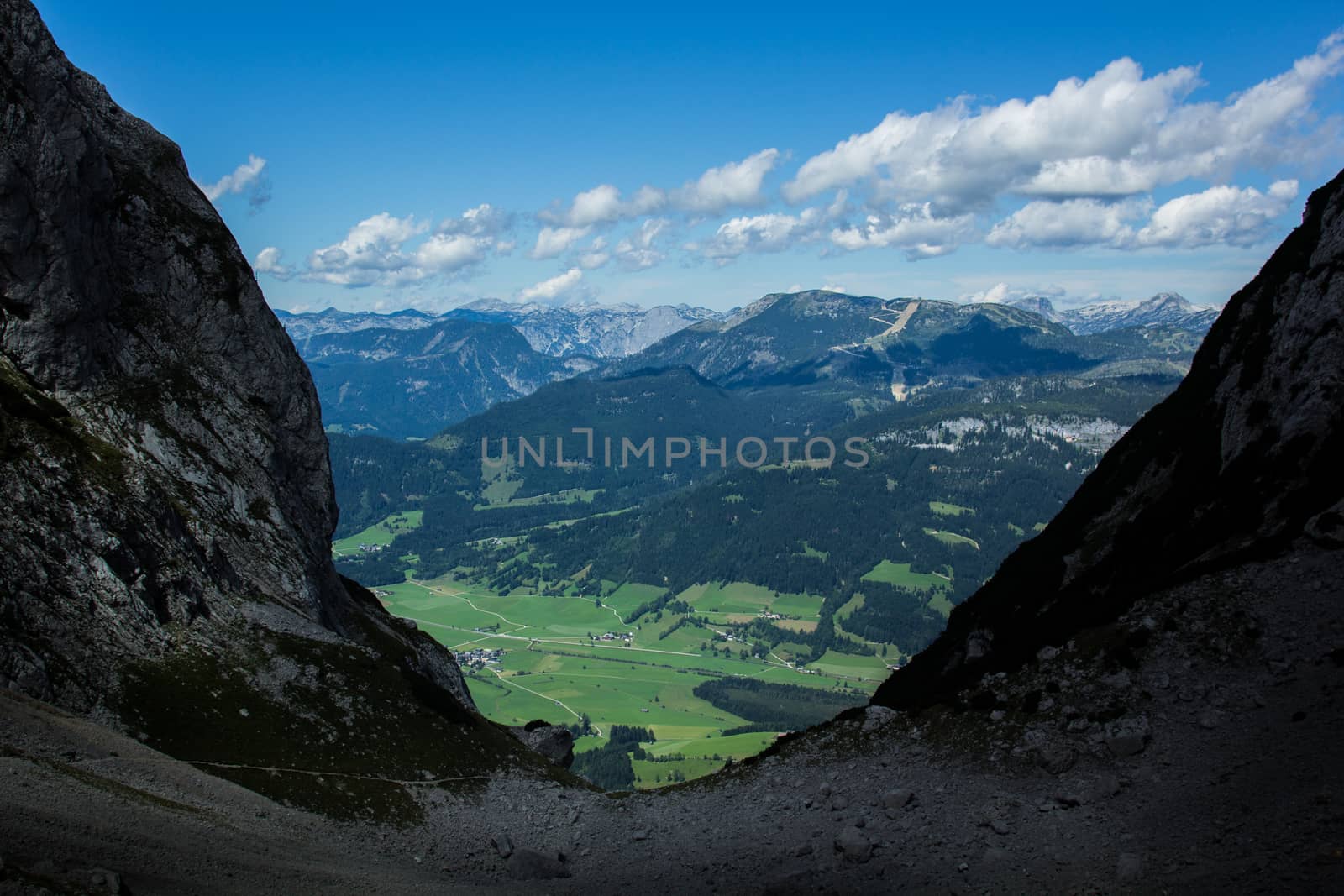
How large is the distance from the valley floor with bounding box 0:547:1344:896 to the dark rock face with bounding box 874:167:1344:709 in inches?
103

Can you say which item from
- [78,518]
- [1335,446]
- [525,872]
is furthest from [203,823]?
[1335,446]

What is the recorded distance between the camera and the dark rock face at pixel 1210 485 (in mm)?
38750

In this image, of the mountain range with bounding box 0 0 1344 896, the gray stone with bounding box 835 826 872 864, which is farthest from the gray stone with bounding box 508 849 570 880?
the gray stone with bounding box 835 826 872 864

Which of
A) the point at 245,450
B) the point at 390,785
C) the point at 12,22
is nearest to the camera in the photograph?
the point at 390,785

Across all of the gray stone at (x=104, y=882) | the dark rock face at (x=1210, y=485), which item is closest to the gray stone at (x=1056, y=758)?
the dark rock face at (x=1210, y=485)

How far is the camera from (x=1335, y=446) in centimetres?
3881

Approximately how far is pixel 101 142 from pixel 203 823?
54.3 meters

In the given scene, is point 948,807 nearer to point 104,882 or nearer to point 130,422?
point 104,882

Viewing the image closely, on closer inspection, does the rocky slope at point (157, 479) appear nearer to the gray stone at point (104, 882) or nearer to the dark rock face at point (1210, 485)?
the gray stone at point (104, 882)

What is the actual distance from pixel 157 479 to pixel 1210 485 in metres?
61.9

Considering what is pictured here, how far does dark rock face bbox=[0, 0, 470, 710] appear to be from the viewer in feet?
133

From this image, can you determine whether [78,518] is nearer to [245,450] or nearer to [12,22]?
[245,450]

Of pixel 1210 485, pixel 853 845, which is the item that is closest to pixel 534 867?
pixel 853 845

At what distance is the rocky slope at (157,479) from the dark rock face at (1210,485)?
3335 cm
